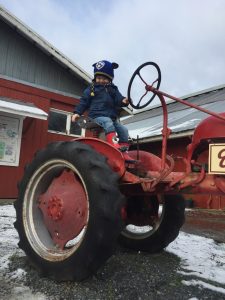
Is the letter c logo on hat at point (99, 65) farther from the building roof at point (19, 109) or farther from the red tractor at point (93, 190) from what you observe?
the building roof at point (19, 109)

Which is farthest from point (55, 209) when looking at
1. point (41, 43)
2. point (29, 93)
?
point (41, 43)

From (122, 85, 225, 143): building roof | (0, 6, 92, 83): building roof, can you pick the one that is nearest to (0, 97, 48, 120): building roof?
(0, 6, 92, 83): building roof

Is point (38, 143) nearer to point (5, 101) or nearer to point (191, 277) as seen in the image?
point (5, 101)

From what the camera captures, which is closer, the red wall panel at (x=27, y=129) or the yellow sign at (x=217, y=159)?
the yellow sign at (x=217, y=159)

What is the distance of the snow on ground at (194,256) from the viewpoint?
11.4ft

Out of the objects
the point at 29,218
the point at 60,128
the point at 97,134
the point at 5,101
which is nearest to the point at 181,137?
the point at 60,128

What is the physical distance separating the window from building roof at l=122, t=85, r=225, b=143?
10.2ft

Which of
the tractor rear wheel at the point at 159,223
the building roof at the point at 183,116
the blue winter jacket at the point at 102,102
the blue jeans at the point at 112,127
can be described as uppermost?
the building roof at the point at 183,116

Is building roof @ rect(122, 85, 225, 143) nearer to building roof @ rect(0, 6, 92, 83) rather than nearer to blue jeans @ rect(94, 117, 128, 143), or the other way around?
building roof @ rect(0, 6, 92, 83)

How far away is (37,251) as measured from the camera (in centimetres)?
345

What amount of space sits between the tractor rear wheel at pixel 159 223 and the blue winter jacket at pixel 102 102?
104 cm

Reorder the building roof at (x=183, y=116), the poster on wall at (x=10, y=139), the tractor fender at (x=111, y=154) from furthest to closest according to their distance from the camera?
the building roof at (x=183, y=116)
the poster on wall at (x=10, y=139)
the tractor fender at (x=111, y=154)

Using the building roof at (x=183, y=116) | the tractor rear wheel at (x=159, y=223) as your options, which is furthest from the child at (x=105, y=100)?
the building roof at (x=183, y=116)

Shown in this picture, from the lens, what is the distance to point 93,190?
3041 millimetres
